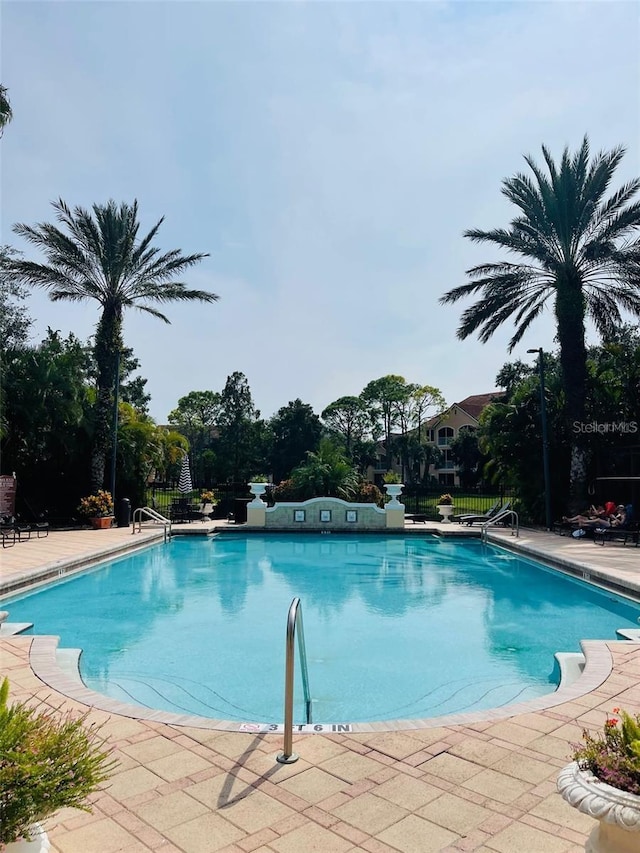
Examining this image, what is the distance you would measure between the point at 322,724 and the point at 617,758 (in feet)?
8.25

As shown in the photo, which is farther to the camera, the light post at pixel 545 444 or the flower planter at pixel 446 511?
the flower planter at pixel 446 511

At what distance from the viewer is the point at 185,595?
11.0 meters

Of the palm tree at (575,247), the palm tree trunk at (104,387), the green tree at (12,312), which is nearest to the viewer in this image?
the palm tree at (575,247)

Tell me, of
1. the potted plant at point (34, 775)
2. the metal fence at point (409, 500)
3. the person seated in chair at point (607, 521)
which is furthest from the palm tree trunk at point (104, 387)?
the potted plant at point (34, 775)

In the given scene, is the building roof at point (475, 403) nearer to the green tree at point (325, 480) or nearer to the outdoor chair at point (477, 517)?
the outdoor chair at point (477, 517)

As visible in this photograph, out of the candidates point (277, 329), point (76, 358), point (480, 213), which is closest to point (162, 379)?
point (277, 329)

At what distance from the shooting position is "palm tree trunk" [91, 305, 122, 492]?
785 inches

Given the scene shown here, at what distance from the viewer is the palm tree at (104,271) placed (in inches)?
749

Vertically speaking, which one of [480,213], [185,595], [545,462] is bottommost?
[185,595]

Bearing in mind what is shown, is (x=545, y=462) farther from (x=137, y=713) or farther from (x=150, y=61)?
(x=137, y=713)

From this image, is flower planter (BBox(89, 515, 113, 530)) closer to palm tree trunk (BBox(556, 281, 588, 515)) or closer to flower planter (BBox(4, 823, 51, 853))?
palm tree trunk (BBox(556, 281, 588, 515))

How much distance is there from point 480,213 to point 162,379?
21.7 metres

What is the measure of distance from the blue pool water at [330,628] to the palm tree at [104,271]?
817 cm

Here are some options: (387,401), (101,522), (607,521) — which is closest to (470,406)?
(387,401)
